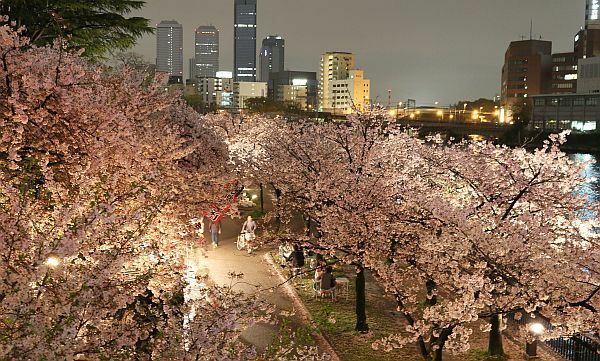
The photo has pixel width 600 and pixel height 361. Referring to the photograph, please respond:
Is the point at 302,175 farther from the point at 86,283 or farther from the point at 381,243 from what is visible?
the point at 86,283

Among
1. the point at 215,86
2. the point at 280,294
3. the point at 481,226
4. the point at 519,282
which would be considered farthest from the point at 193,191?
the point at 215,86

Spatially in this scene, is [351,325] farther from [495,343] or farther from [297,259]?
[297,259]

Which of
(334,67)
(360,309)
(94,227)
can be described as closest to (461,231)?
(360,309)

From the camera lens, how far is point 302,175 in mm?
16828

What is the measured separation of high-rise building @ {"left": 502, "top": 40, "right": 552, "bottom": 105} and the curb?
95912 millimetres

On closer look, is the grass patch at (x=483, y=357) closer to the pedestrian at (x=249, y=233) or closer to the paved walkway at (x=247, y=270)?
the paved walkway at (x=247, y=270)

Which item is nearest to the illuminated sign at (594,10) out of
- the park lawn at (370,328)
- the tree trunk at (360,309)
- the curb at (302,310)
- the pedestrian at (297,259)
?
the pedestrian at (297,259)

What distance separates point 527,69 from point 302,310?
103m

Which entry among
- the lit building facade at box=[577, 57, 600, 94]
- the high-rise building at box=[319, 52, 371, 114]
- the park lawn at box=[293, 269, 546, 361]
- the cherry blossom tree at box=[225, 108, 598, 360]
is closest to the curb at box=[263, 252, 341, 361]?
the park lawn at box=[293, 269, 546, 361]

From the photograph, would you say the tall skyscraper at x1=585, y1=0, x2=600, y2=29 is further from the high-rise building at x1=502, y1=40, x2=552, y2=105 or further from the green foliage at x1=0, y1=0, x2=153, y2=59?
the green foliage at x1=0, y1=0, x2=153, y2=59

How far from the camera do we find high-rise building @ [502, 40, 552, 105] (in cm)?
10356

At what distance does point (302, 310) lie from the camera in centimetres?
1380

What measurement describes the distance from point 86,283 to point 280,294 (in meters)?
10.1

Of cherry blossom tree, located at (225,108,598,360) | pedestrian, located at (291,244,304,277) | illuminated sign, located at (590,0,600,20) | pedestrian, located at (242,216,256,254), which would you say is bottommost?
pedestrian, located at (291,244,304,277)
